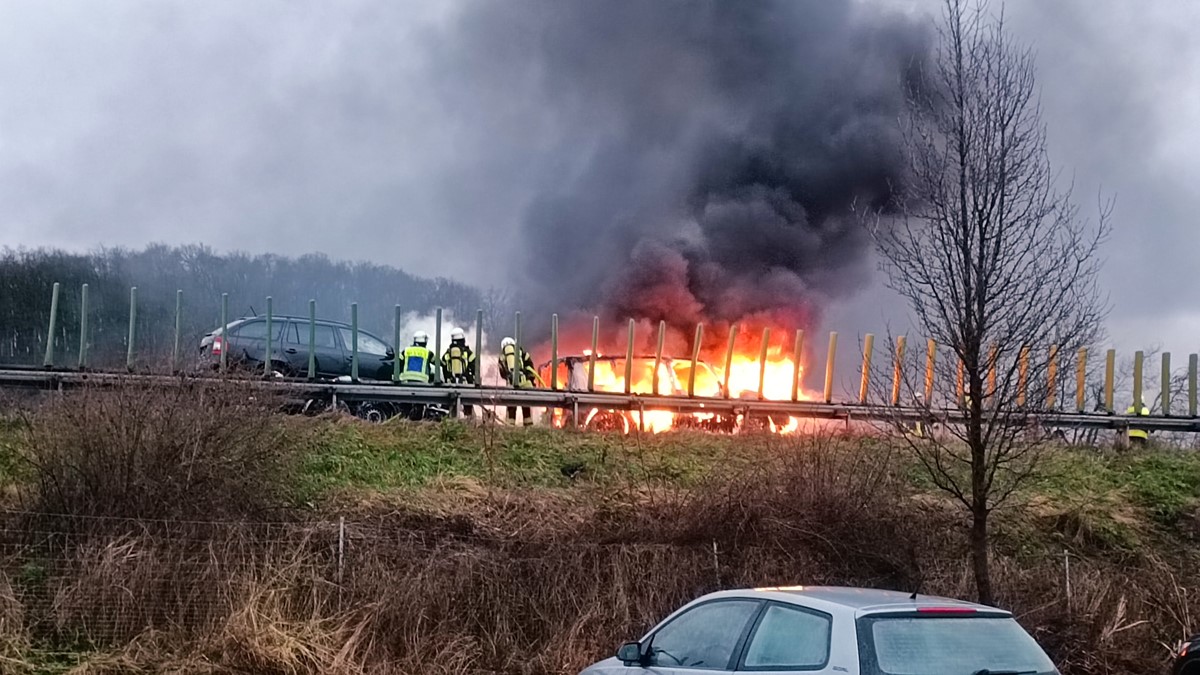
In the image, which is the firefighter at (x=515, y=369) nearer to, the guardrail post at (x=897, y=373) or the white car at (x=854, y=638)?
the guardrail post at (x=897, y=373)

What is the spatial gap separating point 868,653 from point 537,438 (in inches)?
422

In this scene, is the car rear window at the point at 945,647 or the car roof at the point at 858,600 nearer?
the car rear window at the point at 945,647

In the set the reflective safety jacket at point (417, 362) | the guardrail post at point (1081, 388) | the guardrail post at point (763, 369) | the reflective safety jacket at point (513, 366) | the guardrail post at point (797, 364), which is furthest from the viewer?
the guardrail post at point (1081, 388)

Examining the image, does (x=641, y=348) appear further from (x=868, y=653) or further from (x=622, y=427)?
(x=868, y=653)

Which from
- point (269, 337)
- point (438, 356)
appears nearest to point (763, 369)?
point (438, 356)

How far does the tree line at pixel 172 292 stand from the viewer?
20.4m

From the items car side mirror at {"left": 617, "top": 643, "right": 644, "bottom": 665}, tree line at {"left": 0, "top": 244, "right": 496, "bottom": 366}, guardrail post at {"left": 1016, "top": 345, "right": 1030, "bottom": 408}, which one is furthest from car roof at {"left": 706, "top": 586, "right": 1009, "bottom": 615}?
tree line at {"left": 0, "top": 244, "right": 496, "bottom": 366}

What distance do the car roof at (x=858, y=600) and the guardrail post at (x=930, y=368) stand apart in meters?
4.35

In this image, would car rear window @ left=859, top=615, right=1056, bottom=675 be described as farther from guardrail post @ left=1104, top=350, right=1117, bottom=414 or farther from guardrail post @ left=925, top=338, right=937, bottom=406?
guardrail post @ left=1104, top=350, right=1117, bottom=414

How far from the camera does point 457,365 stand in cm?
1908

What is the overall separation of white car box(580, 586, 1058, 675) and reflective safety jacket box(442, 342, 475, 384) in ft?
41.0

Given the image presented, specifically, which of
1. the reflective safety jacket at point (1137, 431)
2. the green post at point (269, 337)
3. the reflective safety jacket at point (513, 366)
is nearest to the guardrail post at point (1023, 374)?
the reflective safety jacket at point (513, 366)

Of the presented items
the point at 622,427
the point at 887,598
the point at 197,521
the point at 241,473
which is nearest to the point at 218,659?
the point at 197,521

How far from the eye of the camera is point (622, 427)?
705 inches
